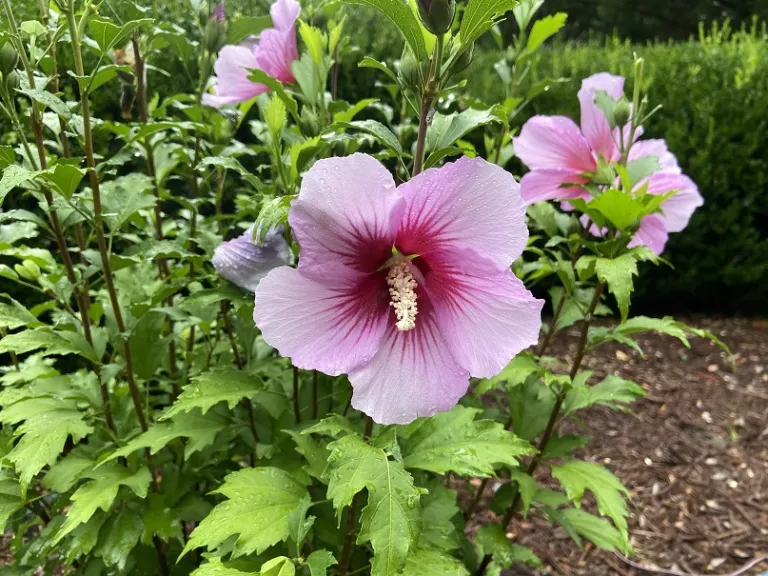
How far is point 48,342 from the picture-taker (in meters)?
1.54

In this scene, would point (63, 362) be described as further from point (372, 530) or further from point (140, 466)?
point (372, 530)

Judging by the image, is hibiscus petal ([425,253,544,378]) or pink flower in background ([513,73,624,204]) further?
pink flower in background ([513,73,624,204])

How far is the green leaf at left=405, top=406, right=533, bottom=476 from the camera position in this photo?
1354 millimetres

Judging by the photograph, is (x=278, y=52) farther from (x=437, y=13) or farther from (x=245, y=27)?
(x=437, y=13)

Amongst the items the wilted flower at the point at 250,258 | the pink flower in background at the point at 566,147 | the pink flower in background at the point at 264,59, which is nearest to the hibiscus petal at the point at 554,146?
the pink flower in background at the point at 566,147

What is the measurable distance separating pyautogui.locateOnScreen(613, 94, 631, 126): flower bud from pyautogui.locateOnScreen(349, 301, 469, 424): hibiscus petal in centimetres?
86

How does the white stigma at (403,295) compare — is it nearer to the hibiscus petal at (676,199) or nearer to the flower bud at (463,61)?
the flower bud at (463,61)

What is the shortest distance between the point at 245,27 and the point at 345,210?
3.68 ft

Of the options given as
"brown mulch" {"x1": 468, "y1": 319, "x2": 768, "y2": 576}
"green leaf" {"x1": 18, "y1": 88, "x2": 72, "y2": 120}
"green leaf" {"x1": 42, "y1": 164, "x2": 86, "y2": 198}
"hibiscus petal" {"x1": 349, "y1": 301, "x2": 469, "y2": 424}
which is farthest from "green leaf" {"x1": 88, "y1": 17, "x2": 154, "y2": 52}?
"brown mulch" {"x1": 468, "y1": 319, "x2": 768, "y2": 576}

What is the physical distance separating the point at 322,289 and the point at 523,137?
3.10ft

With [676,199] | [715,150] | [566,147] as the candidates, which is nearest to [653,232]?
[676,199]

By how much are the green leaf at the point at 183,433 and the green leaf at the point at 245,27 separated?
1137mm

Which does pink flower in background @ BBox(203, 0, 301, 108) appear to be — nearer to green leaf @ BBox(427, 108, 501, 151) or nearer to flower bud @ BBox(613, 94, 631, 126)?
green leaf @ BBox(427, 108, 501, 151)

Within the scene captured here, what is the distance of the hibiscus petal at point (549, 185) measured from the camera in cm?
182
